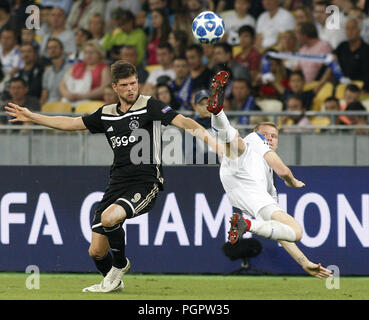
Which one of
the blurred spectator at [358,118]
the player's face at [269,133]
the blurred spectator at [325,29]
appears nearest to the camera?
the player's face at [269,133]

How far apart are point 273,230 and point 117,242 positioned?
1.69m

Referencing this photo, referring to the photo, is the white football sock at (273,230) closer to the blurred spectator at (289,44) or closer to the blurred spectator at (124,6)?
the blurred spectator at (289,44)

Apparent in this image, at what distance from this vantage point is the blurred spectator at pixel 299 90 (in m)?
13.4

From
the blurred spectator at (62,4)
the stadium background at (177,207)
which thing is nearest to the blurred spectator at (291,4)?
the stadium background at (177,207)

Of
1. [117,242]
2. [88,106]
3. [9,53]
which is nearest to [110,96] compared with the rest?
[88,106]

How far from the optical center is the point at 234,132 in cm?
840

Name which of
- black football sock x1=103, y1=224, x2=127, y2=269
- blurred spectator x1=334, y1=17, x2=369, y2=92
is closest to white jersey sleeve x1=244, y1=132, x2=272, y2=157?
black football sock x1=103, y1=224, x2=127, y2=269

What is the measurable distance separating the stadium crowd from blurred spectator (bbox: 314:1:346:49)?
0.05 feet

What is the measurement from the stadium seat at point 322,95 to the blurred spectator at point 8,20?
563 cm

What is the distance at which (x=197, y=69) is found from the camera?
13.7 m

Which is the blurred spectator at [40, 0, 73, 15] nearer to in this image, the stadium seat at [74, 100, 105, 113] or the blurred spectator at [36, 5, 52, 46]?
the blurred spectator at [36, 5, 52, 46]

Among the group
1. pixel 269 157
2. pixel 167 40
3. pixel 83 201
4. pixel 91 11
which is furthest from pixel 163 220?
pixel 91 11

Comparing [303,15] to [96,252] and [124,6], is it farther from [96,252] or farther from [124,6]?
[96,252]

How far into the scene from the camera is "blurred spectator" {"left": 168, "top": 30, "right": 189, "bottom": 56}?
46.8 feet
